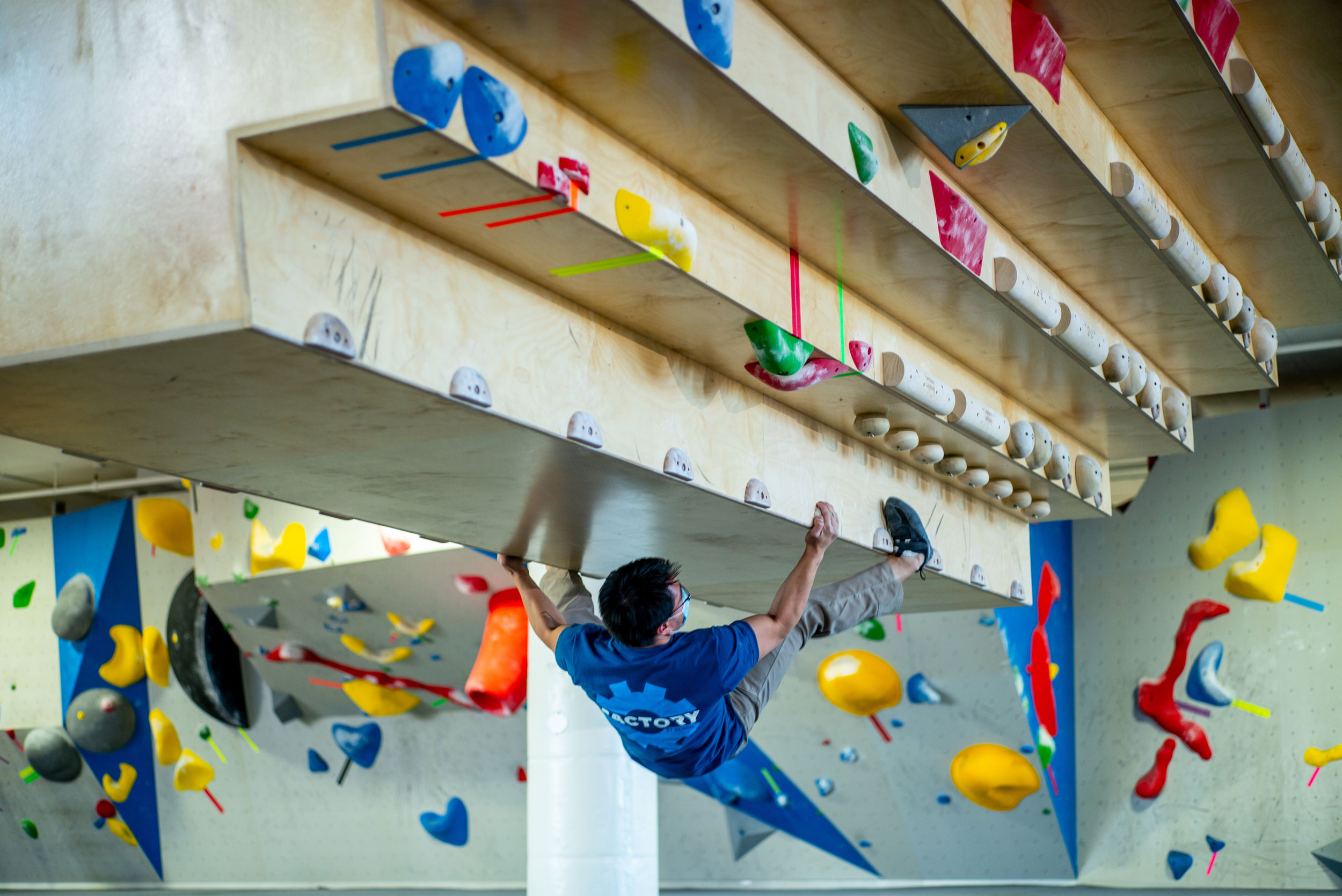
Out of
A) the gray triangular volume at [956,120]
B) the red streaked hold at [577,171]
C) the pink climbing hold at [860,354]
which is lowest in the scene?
the pink climbing hold at [860,354]

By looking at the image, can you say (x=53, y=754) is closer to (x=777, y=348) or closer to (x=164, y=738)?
(x=164, y=738)

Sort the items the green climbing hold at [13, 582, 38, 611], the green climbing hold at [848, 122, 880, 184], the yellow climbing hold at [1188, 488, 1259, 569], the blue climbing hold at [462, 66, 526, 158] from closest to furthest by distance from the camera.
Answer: the blue climbing hold at [462, 66, 526, 158], the green climbing hold at [848, 122, 880, 184], the yellow climbing hold at [1188, 488, 1259, 569], the green climbing hold at [13, 582, 38, 611]

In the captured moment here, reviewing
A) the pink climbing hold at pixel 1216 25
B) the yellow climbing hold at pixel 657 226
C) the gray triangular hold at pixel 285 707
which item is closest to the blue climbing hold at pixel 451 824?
the gray triangular hold at pixel 285 707

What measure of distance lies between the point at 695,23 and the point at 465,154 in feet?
1.56

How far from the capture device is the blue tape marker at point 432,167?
6.48ft

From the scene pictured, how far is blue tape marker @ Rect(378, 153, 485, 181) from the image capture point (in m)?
1.98

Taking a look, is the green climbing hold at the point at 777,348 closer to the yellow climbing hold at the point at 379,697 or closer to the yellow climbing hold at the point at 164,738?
the yellow climbing hold at the point at 379,697

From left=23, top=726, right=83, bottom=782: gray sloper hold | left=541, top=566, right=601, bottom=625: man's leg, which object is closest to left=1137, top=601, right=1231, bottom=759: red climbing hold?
left=541, top=566, right=601, bottom=625: man's leg

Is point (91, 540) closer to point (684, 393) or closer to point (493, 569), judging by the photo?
point (493, 569)

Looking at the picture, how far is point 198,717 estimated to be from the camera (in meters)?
9.30

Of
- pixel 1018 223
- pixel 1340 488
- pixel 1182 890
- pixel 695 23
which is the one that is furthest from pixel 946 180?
pixel 1182 890

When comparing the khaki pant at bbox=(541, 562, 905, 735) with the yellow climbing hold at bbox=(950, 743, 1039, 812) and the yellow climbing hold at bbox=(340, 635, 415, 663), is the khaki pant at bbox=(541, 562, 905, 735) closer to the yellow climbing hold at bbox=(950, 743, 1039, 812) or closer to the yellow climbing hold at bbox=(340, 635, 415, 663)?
the yellow climbing hold at bbox=(950, 743, 1039, 812)

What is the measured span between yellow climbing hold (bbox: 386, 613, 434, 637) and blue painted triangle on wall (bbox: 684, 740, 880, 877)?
6.55 feet

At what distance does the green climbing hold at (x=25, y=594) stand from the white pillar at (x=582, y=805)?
6.39 m
